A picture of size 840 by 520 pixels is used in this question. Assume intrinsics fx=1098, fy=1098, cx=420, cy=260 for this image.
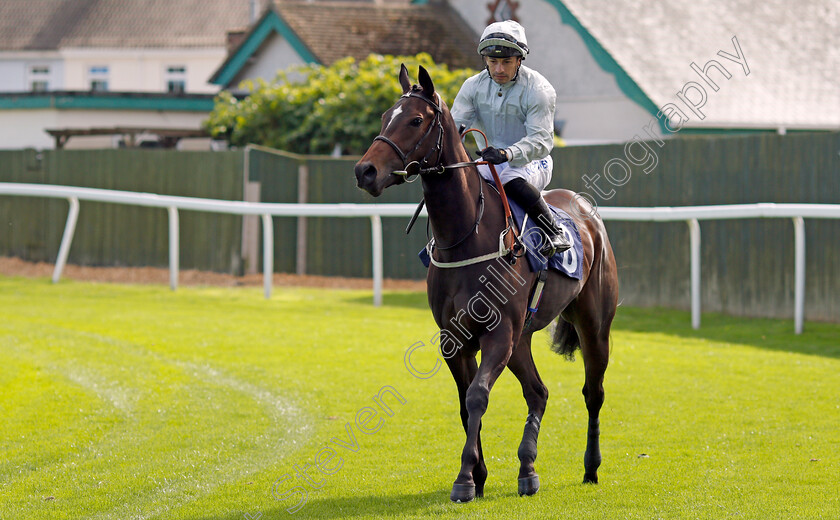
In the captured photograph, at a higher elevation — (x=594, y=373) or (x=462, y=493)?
(x=594, y=373)

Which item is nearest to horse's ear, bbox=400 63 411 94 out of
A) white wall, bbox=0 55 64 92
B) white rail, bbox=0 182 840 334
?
white rail, bbox=0 182 840 334

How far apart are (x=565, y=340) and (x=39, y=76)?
4536 cm

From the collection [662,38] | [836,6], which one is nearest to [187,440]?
[662,38]

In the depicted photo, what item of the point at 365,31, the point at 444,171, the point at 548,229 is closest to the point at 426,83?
the point at 444,171

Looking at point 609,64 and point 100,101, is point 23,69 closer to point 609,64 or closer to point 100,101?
point 100,101

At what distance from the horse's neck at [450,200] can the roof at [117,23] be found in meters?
42.2

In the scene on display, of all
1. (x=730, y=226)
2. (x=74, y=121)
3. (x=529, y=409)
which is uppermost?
(x=74, y=121)

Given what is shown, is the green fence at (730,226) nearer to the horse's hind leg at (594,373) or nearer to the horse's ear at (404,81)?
the horse's hind leg at (594,373)

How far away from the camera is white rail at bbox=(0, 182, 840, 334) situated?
10.6 metres

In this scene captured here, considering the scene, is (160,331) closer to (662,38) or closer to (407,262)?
(407,262)

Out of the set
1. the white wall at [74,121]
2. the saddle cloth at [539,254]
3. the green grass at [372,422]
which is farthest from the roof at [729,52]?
the saddle cloth at [539,254]

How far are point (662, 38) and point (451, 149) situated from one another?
15.1 metres

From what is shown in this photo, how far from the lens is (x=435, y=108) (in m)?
5.37

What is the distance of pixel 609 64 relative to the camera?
1850 centimetres
